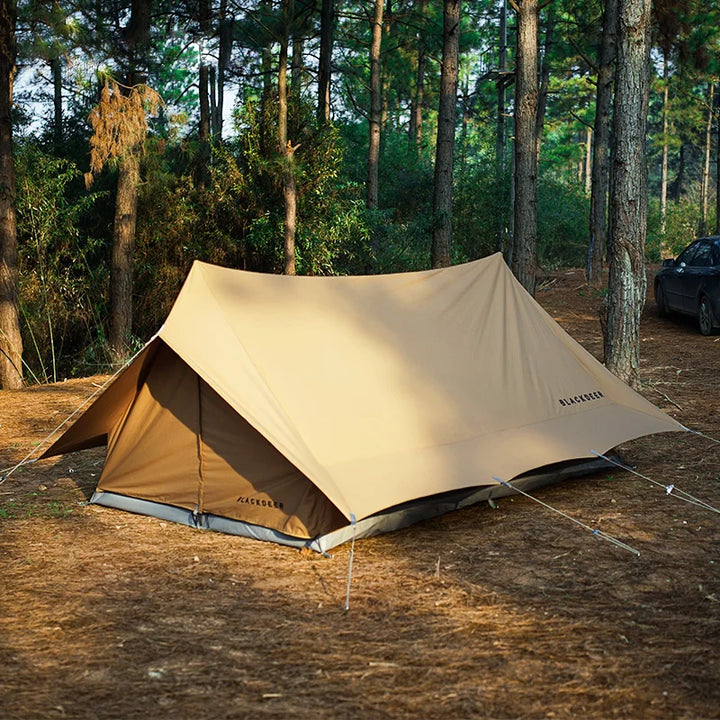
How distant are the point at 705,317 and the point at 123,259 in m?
8.80

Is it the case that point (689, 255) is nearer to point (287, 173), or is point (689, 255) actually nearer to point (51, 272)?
point (287, 173)

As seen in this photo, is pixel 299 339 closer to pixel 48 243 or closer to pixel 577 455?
pixel 577 455

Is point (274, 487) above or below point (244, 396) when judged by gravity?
below

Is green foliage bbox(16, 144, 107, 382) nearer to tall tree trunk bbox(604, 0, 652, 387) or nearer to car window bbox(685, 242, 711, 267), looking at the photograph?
tall tree trunk bbox(604, 0, 652, 387)

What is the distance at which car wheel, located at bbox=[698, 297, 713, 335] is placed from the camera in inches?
554

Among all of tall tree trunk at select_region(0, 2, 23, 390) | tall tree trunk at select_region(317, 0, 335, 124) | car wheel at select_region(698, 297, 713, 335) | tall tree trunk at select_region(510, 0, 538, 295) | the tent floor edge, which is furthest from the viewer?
tall tree trunk at select_region(317, 0, 335, 124)

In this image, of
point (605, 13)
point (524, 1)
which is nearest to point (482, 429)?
point (524, 1)

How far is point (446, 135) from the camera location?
1666 centimetres

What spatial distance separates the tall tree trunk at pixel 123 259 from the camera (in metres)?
14.2

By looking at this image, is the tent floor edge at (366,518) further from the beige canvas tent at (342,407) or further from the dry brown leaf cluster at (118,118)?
the dry brown leaf cluster at (118,118)

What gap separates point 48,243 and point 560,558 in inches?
471

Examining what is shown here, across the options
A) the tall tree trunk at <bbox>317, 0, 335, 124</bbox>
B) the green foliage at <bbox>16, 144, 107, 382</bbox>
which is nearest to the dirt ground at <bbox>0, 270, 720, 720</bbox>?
the green foliage at <bbox>16, 144, 107, 382</bbox>

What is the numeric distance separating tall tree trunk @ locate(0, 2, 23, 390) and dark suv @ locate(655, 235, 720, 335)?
9.87m

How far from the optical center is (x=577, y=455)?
651 centimetres
